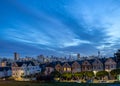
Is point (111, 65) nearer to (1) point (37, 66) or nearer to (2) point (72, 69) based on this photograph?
(2) point (72, 69)

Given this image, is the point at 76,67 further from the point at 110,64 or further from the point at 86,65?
the point at 110,64

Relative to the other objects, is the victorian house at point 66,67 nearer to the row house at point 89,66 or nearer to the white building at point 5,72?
the row house at point 89,66

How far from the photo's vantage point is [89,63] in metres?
124

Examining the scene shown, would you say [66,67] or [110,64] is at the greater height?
[110,64]

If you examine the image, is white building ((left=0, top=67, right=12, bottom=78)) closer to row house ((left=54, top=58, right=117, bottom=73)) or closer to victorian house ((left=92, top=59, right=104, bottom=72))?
row house ((left=54, top=58, right=117, bottom=73))

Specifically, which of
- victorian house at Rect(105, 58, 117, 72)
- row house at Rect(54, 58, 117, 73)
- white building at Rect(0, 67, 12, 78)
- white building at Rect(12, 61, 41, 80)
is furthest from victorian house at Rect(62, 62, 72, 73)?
white building at Rect(0, 67, 12, 78)

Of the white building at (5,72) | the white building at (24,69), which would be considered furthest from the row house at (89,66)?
the white building at (5,72)

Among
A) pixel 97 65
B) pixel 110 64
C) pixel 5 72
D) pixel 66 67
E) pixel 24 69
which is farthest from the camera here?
pixel 5 72

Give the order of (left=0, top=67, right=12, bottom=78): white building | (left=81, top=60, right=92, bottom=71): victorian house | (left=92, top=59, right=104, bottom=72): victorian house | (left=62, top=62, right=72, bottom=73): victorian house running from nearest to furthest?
(left=92, top=59, right=104, bottom=72): victorian house < (left=81, top=60, right=92, bottom=71): victorian house < (left=62, top=62, right=72, bottom=73): victorian house < (left=0, top=67, right=12, bottom=78): white building

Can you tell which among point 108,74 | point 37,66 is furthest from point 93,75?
point 37,66

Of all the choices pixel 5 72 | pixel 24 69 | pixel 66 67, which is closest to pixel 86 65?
pixel 66 67

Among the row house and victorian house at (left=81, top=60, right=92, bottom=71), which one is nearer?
the row house

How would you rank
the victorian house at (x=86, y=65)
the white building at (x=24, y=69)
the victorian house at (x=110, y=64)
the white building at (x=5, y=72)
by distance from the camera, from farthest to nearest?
the white building at (x=5, y=72), the white building at (x=24, y=69), the victorian house at (x=86, y=65), the victorian house at (x=110, y=64)

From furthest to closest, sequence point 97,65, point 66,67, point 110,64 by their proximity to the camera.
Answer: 1. point 66,67
2. point 97,65
3. point 110,64
